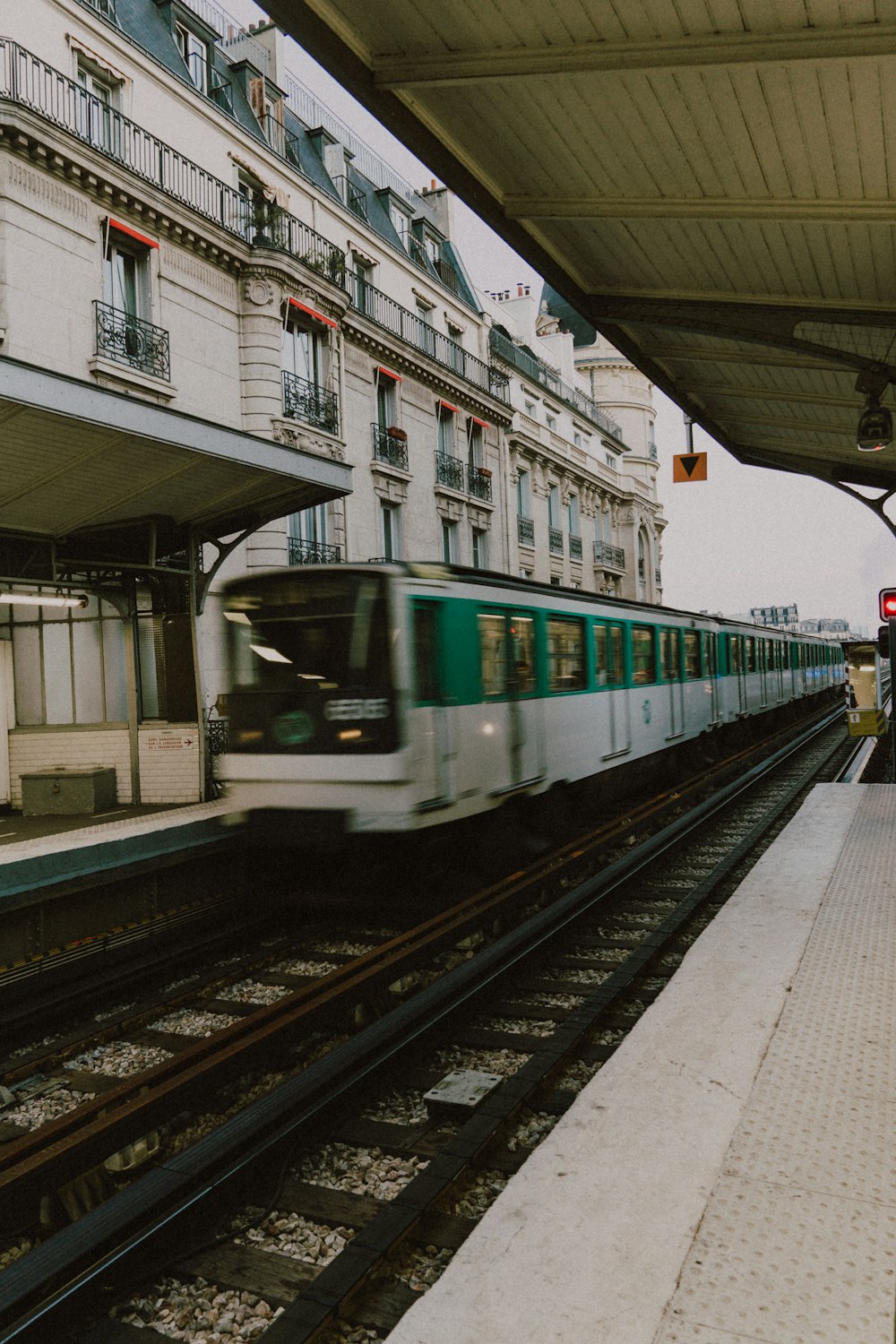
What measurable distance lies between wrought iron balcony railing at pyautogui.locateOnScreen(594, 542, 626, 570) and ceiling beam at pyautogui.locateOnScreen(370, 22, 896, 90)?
31659 mm

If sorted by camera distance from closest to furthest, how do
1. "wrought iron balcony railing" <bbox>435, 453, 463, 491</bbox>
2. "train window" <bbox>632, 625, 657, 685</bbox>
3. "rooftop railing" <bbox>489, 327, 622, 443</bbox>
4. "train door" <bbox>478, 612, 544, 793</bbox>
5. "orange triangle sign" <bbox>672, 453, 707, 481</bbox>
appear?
1. "train door" <bbox>478, 612, 544, 793</bbox>
2. "orange triangle sign" <bbox>672, 453, 707, 481</bbox>
3. "train window" <bbox>632, 625, 657, 685</bbox>
4. "wrought iron balcony railing" <bbox>435, 453, 463, 491</bbox>
5. "rooftop railing" <bbox>489, 327, 622, 443</bbox>

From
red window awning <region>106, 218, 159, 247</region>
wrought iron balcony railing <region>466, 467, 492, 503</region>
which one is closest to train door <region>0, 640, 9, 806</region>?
red window awning <region>106, 218, 159, 247</region>

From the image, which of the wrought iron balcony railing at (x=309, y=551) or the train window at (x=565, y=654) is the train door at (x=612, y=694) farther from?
the wrought iron balcony railing at (x=309, y=551)

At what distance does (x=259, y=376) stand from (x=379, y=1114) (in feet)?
51.1

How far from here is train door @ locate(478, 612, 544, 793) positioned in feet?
28.3

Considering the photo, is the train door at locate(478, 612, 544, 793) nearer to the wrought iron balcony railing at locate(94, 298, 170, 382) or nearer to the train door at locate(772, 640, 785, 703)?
the wrought iron balcony railing at locate(94, 298, 170, 382)

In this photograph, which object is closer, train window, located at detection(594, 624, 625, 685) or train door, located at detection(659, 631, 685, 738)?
train window, located at detection(594, 624, 625, 685)

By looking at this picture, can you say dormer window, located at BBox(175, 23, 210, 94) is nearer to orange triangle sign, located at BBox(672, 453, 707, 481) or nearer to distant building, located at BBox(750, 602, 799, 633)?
orange triangle sign, located at BBox(672, 453, 707, 481)

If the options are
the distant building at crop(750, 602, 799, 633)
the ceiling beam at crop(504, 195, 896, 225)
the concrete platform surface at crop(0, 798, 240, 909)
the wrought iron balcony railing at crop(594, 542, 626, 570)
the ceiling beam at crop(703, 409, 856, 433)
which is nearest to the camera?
the ceiling beam at crop(504, 195, 896, 225)

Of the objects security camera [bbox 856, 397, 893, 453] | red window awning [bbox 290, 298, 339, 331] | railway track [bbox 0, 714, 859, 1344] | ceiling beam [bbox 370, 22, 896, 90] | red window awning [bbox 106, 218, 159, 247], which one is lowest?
railway track [bbox 0, 714, 859, 1344]

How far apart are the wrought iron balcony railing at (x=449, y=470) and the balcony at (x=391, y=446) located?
1.88m

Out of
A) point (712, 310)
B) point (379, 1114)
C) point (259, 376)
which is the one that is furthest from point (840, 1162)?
point (259, 376)

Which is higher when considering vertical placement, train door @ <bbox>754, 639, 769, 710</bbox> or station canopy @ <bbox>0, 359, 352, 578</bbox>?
station canopy @ <bbox>0, 359, 352, 578</bbox>

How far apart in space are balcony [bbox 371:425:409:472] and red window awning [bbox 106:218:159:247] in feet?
23.3
